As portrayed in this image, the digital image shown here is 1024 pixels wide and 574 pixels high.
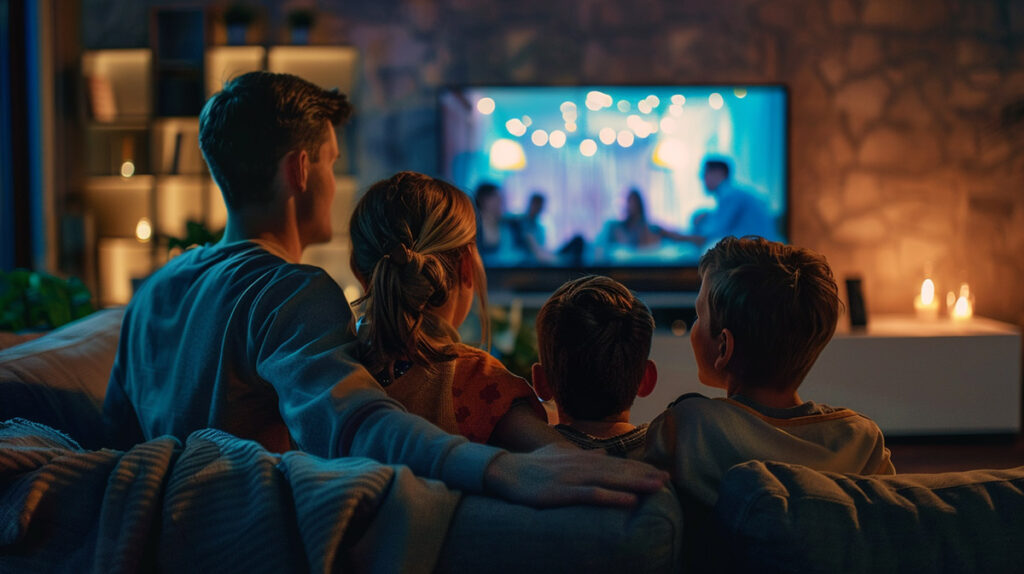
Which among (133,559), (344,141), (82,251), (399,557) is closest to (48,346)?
(133,559)

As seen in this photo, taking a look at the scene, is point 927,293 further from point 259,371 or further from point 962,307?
point 259,371

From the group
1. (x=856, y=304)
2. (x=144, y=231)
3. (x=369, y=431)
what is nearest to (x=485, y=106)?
(x=144, y=231)

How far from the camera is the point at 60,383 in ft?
4.30

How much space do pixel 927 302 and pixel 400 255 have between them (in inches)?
133

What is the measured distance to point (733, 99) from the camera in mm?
3812

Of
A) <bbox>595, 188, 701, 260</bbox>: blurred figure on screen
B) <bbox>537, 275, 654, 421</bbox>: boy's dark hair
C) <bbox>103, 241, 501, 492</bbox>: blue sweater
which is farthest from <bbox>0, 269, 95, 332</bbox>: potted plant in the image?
<bbox>595, 188, 701, 260</bbox>: blurred figure on screen

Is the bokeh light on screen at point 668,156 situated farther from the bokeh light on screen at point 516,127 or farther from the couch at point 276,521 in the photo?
the couch at point 276,521

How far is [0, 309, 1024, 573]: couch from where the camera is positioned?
0.63 m

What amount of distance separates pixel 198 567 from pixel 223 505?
50 mm

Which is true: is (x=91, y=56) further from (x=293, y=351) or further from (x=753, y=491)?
(x=753, y=491)

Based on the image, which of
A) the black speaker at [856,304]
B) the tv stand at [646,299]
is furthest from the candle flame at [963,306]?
the tv stand at [646,299]

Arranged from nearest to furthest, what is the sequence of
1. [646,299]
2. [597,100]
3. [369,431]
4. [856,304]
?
[369,431]
[856,304]
[646,299]
[597,100]

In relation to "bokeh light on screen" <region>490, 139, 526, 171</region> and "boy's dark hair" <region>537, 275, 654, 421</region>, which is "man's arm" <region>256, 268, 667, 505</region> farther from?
"bokeh light on screen" <region>490, 139, 526, 171</region>

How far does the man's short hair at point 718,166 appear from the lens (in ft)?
12.7
